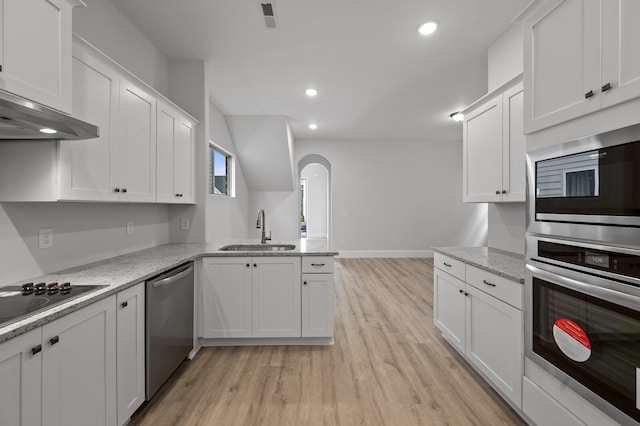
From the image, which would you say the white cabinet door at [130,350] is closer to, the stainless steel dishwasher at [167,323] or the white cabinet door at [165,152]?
the stainless steel dishwasher at [167,323]

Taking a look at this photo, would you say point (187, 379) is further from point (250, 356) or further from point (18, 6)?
point (18, 6)

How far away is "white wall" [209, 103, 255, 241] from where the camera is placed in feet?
16.1

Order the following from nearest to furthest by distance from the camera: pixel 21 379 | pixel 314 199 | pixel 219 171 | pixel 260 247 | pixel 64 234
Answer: pixel 21 379, pixel 64 234, pixel 260 247, pixel 219 171, pixel 314 199

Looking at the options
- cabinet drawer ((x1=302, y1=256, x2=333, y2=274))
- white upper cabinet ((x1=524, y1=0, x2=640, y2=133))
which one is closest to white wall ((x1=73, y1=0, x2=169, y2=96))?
cabinet drawer ((x1=302, y1=256, x2=333, y2=274))

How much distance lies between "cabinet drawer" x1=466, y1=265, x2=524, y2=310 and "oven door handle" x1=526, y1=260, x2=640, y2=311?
0.67 feet

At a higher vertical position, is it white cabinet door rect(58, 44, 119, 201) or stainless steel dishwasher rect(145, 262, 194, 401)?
white cabinet door rect(58, 44, 119, 201)

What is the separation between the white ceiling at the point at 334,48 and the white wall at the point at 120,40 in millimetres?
88

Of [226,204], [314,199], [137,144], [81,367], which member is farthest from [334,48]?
[314,199]

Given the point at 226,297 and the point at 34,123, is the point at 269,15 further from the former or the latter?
the point at 226,297

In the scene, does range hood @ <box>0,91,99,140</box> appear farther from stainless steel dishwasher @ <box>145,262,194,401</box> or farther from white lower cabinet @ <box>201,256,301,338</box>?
white lower cabinet @ <box>201,256,301,338</box>

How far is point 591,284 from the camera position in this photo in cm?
130

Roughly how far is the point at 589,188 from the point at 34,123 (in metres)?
2.43

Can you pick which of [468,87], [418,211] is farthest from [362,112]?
[418,211]

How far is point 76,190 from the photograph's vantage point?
5.41 ft
